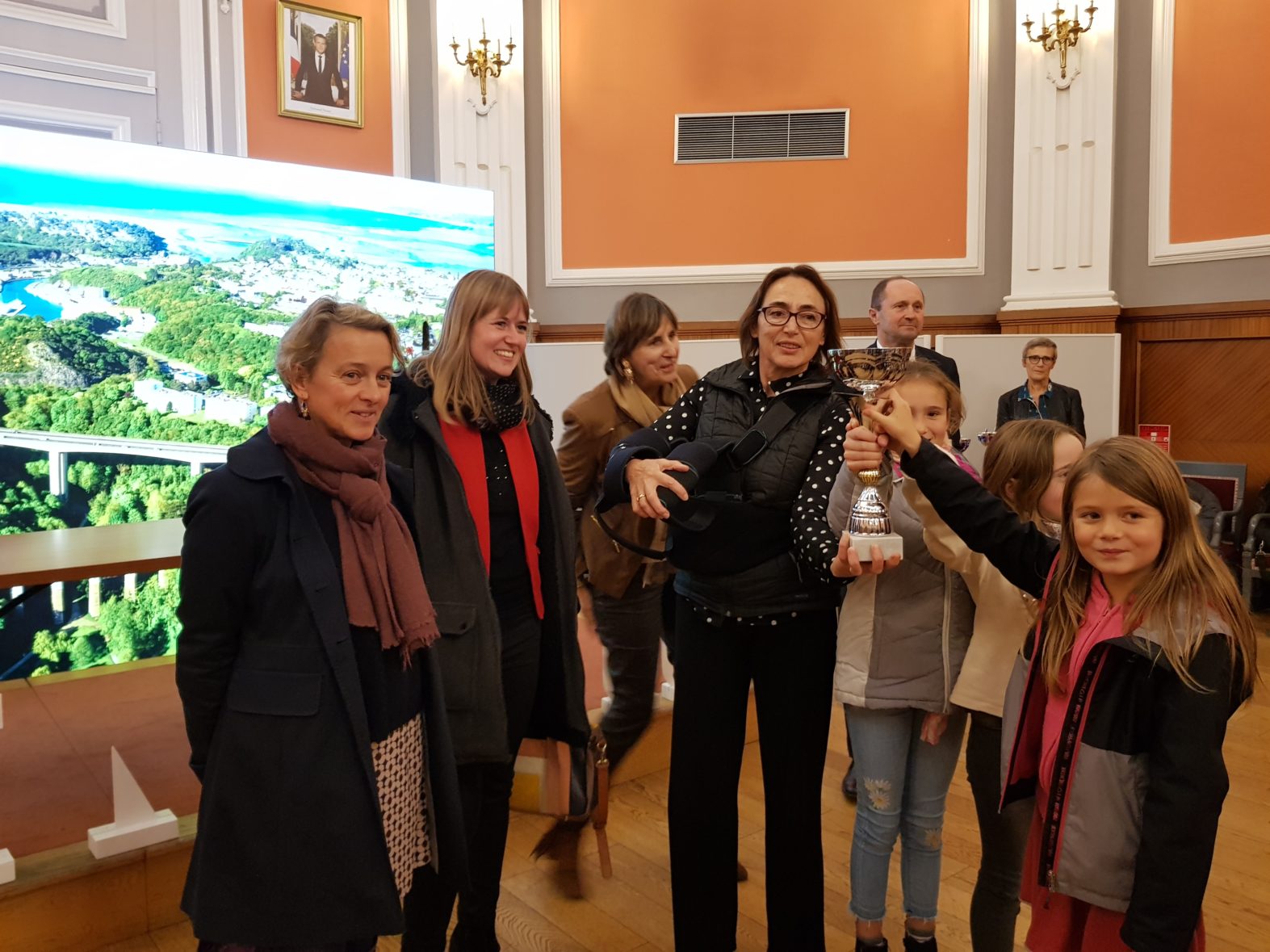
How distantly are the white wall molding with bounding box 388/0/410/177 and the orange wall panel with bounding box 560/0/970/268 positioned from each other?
3.60 feet

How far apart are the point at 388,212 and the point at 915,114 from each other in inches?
146

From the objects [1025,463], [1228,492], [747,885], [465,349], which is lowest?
[747,885]

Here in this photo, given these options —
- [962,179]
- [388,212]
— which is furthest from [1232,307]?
[388,212]

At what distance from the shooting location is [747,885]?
257 centimetres

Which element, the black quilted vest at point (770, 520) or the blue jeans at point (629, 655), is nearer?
the black quilted vest at point (770, 520)

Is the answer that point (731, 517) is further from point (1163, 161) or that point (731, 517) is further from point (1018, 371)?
point (1163, 161)

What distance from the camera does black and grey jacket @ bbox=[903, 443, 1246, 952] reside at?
132cm

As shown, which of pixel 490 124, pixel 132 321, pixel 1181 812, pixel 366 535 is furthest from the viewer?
pixel 490 124

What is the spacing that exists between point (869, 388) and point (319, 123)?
567 centimetres

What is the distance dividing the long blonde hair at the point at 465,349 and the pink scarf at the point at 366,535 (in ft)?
0.97

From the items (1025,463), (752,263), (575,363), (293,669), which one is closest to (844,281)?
(752,263)

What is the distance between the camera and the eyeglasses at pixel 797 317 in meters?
1.81

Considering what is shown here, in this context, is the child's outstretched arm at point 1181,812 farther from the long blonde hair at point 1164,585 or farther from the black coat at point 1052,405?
the black coat at point 1052,405

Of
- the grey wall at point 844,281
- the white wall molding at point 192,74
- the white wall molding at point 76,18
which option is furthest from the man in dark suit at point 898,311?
the white wall molding at point 76,18
